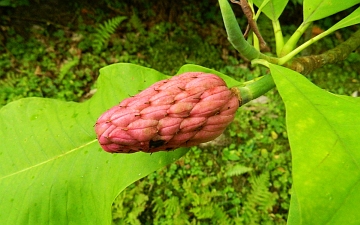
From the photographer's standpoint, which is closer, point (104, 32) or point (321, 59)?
point (321, 59)

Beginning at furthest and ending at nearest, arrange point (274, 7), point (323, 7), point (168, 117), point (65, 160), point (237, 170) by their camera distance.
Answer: point (237, 170) < point (65, 160) < point (274, 7) < point (323, 7) < point (168, 117)

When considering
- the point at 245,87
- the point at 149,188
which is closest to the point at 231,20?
the point at 245,87

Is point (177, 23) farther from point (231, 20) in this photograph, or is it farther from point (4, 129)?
point (231, 20)

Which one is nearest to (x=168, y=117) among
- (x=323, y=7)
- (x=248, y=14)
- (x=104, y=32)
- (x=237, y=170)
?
(x=248, y=14)

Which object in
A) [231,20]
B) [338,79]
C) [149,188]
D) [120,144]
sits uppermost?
[231,20]

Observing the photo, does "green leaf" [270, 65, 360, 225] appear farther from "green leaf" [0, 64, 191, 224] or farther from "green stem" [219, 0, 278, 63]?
"green leaf" [0, 64, 191, 224]

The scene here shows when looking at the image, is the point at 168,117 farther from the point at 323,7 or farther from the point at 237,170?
the point at 237,170
